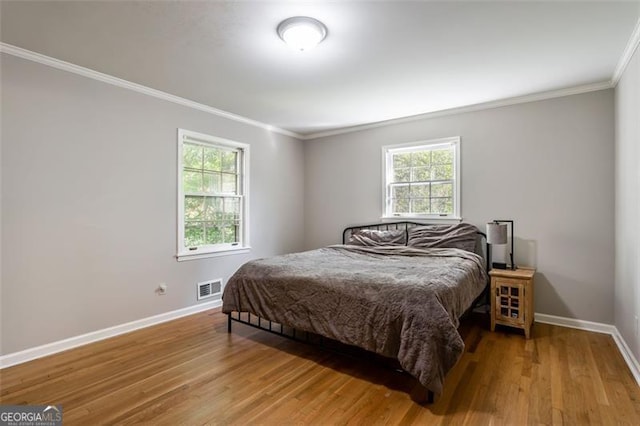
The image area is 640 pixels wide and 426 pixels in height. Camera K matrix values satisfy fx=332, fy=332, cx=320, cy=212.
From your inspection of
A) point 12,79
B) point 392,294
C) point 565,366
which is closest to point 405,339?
point 392,294

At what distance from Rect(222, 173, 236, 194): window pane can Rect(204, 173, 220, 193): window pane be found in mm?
99

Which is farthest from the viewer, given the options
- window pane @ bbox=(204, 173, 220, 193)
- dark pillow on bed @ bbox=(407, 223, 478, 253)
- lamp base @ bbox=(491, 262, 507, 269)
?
A: window pane @ bbox=(204, 173, 220, 193)

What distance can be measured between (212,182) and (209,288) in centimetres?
137

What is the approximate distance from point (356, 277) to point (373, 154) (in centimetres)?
272

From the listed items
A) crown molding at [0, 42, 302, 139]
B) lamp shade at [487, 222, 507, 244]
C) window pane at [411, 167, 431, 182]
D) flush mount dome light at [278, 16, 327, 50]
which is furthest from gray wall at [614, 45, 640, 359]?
crown molding at [0, 42, 302, 139]

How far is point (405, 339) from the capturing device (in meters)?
2.16

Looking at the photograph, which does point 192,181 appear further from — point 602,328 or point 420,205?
point 602,328

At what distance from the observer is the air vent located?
13.5 ft

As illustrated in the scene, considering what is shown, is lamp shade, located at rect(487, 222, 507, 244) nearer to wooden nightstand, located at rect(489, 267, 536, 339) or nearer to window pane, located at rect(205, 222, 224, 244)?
wooden nightstand, located at rect(489, 267, 536, 339)

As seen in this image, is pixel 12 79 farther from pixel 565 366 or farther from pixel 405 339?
pixel 565 366

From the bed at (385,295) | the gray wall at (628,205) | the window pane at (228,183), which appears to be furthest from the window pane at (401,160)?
the window pane at (228,183)

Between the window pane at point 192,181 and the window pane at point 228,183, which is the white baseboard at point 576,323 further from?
the window pane at point 192,181

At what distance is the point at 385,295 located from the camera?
236 centimetres

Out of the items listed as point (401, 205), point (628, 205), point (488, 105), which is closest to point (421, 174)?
point (401, 205)
